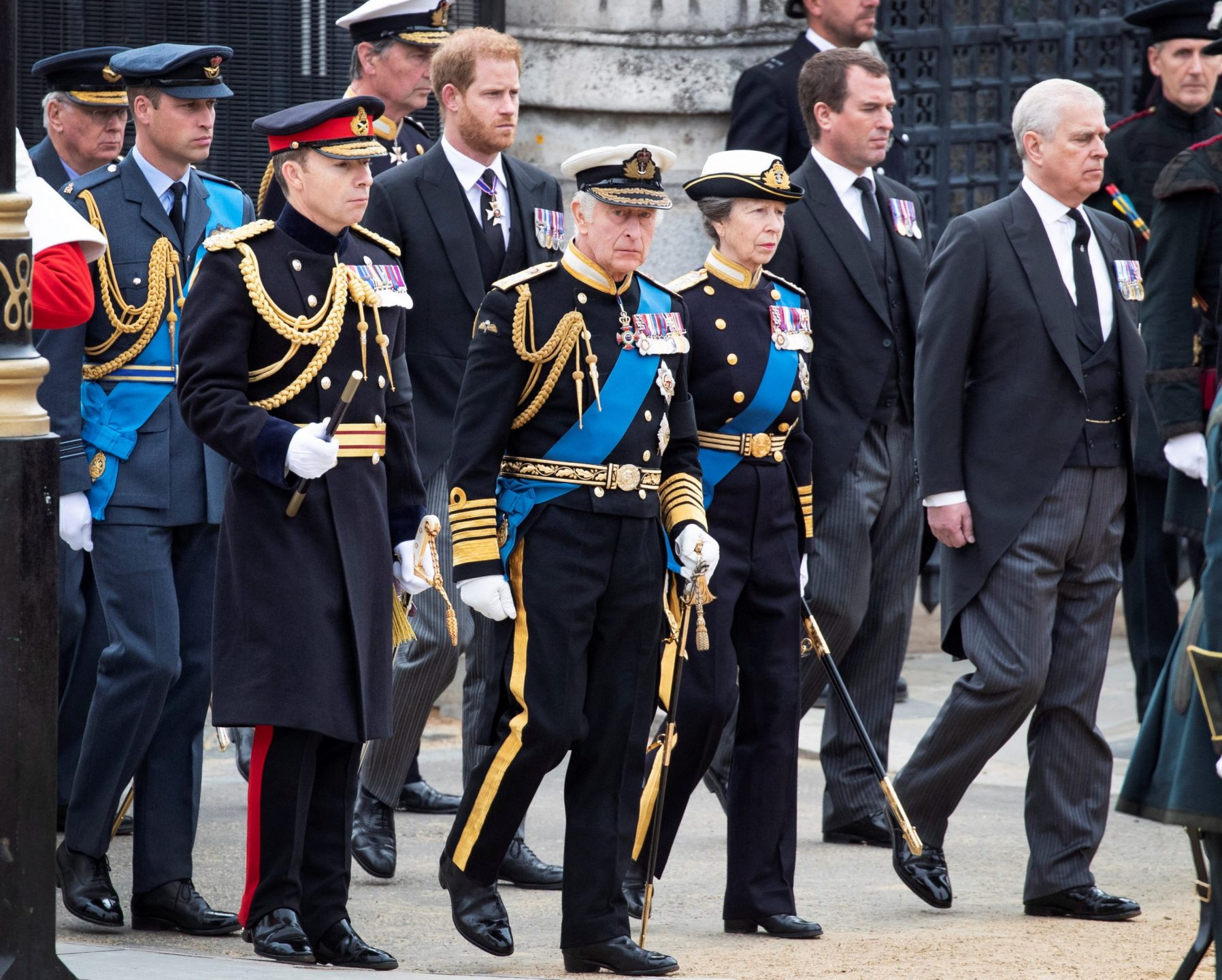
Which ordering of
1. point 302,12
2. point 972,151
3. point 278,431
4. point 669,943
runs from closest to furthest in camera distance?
point 278,431 → point 669,943 → point 302,12 → point 972,151

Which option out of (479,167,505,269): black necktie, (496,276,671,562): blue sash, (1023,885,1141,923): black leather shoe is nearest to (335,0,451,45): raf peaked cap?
(479,167,505,269): black necktie

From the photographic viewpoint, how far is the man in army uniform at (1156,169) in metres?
8.29

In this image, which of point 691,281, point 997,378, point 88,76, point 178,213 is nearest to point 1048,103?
point 997,378

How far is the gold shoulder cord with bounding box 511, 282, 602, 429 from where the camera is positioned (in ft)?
17.8

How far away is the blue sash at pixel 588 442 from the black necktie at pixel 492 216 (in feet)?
4.60

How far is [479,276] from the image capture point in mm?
6707

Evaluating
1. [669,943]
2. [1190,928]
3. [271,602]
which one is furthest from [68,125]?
[1190,928]

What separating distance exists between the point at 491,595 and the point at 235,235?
1027mm

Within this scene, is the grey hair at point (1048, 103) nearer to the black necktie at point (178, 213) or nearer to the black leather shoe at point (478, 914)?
the black necktie at point (178, 213)

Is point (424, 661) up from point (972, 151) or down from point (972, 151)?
down

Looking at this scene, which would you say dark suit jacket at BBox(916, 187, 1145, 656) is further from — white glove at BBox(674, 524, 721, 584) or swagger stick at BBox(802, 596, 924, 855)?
white glove at BBox(674, 524, 721, 584)

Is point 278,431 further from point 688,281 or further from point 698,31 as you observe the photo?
point 698,31

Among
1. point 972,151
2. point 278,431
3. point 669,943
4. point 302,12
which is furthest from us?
point 972,151

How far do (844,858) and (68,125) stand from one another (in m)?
3.24
